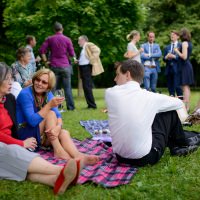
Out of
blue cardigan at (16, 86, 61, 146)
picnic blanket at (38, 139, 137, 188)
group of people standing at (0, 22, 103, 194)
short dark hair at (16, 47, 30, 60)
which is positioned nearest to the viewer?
group of people standing at (0, 22, 103, 194)

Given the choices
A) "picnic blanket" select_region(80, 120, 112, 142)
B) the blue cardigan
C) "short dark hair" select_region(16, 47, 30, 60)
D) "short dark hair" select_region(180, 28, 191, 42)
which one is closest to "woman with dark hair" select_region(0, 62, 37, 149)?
the blue cardigan

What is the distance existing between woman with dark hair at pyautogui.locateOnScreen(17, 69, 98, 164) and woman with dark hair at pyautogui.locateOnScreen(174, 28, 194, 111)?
222 inches

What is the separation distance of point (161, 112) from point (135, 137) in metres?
0.48

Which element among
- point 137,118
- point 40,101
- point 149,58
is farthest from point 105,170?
point 149,58

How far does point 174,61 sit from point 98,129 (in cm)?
423

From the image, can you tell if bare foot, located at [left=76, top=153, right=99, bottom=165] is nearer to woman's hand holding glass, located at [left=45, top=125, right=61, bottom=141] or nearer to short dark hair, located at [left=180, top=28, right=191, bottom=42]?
woman's hand holding glass, located at [left=45, top=125, right=61, bottom=141]

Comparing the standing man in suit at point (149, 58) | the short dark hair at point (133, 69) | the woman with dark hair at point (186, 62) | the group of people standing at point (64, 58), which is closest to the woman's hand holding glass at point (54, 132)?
the short dark hair at point (133, 69)

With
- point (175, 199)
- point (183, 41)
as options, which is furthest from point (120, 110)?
point (183, 41)

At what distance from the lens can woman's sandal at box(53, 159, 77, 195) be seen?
377 centimetres

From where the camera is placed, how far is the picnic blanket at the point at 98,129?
22.7 ft

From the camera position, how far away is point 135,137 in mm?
4711

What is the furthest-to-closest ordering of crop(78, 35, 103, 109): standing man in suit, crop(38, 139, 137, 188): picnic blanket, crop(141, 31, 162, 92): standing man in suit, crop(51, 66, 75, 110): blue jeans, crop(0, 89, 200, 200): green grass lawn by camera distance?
1. crop(141, 31, 162, 92): standing man in suit
2. crop(78, 35, 103, 109): standing man in suit
3. crop(51, 66, 75, 110): blue jeans
4. crop(38, 139, 137, 188): picnic blanket
5. crop(0, 89, 200, 200): green grass lawn

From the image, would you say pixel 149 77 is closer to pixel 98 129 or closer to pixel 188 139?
pixel 98 129

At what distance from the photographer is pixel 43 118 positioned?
5.39 m
